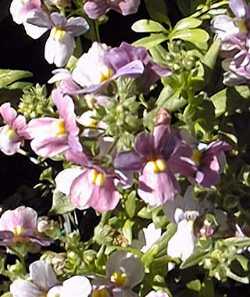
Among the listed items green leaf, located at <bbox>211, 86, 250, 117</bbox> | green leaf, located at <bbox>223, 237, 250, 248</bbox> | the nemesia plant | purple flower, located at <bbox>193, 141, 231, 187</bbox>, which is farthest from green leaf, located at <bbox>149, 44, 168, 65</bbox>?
green leaf, located at <bbox>223, 237, 250, 248</bbox>

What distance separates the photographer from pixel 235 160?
6.15 feet

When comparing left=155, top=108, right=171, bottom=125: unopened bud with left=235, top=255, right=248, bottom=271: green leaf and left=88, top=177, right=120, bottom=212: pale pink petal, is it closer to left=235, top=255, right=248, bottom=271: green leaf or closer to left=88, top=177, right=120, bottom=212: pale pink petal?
left=88, top=177, right=120, bottom=212: pale pink petal

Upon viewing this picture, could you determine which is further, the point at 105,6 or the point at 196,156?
the point at 105,6

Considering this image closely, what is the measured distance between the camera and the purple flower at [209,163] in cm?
166

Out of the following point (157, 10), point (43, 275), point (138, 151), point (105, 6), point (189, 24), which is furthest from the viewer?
point (157, 10)

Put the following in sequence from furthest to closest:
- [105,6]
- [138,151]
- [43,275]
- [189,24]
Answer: [189,24] → [105,6] → [43,275] → [138,151]

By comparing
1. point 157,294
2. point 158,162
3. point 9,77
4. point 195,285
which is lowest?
point 195,285

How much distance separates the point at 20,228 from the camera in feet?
5.94

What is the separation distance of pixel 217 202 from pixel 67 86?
0.29 meters

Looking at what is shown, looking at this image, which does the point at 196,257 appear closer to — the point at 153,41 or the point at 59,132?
the point at 59,132

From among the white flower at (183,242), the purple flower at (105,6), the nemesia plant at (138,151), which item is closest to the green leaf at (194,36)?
the nemesia plant at (138,151)

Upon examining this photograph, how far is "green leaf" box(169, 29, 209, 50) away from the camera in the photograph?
1.88 meters

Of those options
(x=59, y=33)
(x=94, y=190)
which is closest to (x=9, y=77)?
(x=59, y=33)

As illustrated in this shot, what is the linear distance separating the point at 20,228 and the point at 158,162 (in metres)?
0.30
